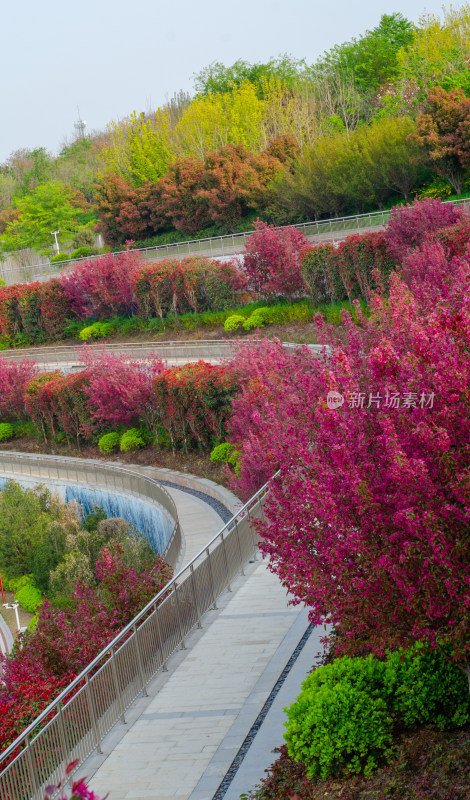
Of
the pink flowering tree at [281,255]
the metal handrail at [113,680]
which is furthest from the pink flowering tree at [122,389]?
the metal handrail at [113,680]

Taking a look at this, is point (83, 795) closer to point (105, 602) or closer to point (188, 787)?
point (188, 787)

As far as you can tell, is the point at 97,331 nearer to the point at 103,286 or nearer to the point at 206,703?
the point at 103,286

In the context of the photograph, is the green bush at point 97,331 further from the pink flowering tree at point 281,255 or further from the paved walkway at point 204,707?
the paved walkway at point 204,707

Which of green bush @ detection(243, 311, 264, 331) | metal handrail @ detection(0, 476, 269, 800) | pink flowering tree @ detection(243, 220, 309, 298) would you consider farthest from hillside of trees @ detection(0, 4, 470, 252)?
metal handrail @ detection(0, 476, 269, 800)

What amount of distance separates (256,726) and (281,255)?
98.4 feet

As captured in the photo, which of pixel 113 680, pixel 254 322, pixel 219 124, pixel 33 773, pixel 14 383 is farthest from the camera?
pixel 219 124

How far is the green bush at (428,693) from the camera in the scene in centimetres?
834

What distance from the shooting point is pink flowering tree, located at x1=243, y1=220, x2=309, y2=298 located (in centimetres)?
3725

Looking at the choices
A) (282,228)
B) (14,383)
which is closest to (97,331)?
(14,383)

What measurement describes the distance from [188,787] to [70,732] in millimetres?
1563

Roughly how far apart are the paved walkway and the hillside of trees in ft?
109

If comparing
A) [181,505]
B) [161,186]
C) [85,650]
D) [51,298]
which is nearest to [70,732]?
[85,650]

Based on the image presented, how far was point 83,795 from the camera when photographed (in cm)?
347

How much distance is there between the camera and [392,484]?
22.7ft
